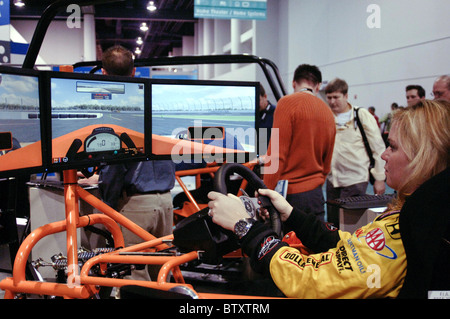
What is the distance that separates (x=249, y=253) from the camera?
131 cm

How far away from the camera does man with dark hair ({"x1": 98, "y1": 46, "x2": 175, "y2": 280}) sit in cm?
229

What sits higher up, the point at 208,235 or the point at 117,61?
the point at 117,61

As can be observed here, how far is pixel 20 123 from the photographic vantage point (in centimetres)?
156

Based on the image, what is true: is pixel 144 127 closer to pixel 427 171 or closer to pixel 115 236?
pixel 115 236

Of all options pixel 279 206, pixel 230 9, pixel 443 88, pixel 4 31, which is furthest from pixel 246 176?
pixel 230 9

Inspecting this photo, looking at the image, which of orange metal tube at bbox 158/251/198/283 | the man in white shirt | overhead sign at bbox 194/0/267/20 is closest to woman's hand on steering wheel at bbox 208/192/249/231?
orange metal tube at bbox 158/251/198/283

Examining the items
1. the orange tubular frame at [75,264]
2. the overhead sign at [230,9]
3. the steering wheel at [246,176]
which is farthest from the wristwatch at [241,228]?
the overhead sign at [230,9]

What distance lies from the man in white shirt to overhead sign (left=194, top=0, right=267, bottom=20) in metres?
5.24

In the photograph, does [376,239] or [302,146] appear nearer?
[376,239]

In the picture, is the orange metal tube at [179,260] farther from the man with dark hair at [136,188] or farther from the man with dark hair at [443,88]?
the man with dark hair at [443,88]

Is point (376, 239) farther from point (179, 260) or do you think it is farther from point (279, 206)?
point (179, 260)

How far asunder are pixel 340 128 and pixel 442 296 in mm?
2803

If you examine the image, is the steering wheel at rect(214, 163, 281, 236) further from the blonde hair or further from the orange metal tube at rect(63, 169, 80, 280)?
the orange metal tube at rect(63, 169, 80, 280)

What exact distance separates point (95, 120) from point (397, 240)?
1.31m
